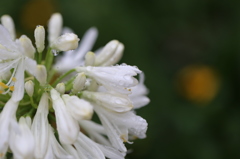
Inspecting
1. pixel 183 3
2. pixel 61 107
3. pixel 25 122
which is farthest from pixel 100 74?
pixel 183 3

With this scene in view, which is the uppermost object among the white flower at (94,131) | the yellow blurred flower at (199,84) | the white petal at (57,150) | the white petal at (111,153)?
the white petal at (57,150)

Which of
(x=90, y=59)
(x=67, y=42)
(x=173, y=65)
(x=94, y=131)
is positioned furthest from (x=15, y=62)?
(x=173, y=65)

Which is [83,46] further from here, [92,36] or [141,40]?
[141,40]

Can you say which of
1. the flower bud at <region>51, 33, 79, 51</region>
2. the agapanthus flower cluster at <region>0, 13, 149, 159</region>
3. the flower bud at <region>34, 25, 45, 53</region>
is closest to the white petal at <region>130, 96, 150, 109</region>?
the agapanthus flower cluster at <region>0, 13, 149, 159</region>

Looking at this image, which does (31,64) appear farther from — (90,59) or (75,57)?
(75,57)

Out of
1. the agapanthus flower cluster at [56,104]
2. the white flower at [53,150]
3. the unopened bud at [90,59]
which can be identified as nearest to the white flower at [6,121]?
the agapanthus flower cluster at [56,104]

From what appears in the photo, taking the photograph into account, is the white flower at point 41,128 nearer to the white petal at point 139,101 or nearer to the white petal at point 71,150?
the white petal at point 71,150
